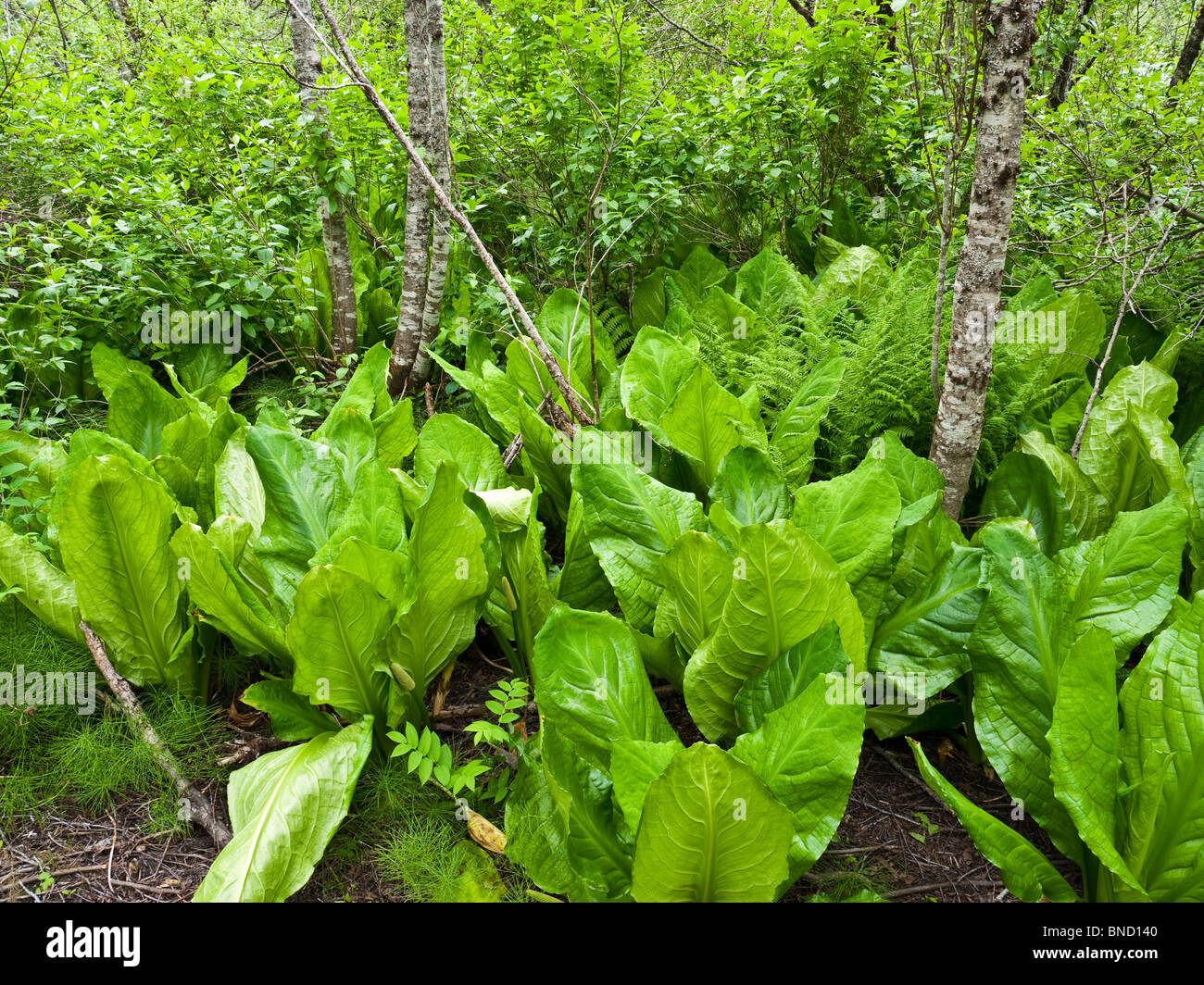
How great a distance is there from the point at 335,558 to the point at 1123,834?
2.21 metres

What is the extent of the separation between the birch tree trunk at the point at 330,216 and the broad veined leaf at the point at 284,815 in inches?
122

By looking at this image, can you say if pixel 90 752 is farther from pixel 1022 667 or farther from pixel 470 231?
pixel 1022 667

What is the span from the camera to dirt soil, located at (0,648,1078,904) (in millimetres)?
2182

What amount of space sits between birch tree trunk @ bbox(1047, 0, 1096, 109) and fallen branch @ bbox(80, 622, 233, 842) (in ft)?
→ 21.4

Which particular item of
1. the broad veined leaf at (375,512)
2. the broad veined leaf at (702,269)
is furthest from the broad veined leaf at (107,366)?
the broad veined leaf at (702,269)

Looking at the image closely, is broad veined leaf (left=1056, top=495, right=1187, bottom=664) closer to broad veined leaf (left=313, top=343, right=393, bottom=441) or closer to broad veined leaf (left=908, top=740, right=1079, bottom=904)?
broad veined leaf (left=908, top=740, right=1079, bottom=904)

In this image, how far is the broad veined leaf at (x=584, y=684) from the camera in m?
2.08

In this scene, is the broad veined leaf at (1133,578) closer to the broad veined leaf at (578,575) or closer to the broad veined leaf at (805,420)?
the broad veined leaf at (805,420)

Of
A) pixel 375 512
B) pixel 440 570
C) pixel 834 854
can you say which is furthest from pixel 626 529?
pixel 834 854

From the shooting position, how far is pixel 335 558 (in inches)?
95.3

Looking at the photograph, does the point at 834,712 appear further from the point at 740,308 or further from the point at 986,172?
the point at 740,308

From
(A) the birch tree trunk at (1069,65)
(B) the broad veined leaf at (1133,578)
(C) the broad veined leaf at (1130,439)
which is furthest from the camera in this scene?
(A) the birch tree trunk at (1069,65)

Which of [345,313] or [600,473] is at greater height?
[345,313]
